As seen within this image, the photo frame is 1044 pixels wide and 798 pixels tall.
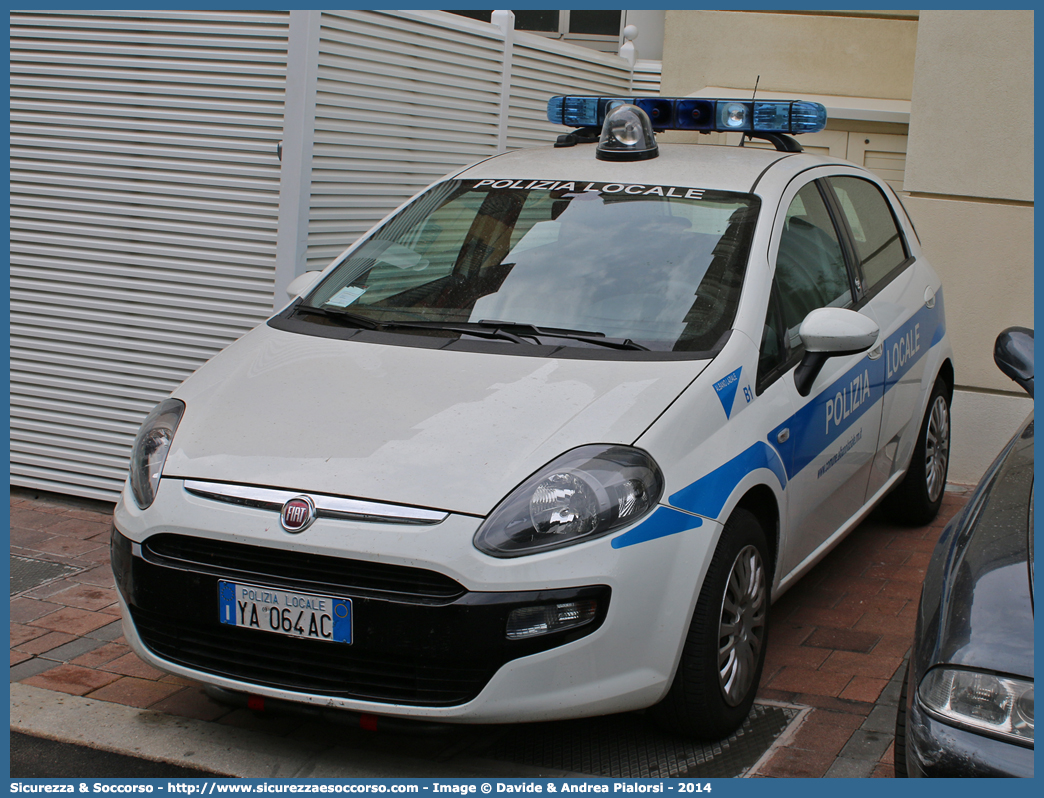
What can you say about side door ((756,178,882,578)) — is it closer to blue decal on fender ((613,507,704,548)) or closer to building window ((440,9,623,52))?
blue decal on fender ((613,507,704,548))

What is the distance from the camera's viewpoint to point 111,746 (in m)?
3.36

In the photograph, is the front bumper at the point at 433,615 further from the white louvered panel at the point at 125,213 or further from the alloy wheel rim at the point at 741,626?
the white louvered panel at the point at 125,213

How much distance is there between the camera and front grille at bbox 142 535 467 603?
2.78 meters

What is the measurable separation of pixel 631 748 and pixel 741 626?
494 millimetres

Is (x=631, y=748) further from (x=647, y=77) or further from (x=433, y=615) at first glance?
(x=647, y=77)

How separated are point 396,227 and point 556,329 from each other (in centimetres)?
106

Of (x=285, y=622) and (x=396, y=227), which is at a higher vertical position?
(x=396, y=227)

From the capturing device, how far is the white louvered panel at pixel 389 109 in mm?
5438

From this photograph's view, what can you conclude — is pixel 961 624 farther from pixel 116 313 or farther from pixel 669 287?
pixel 116 313

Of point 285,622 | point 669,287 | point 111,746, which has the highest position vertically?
point 669,287

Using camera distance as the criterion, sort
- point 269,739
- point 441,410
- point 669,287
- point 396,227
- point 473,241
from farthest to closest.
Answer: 1. point 396,227
2. point 473,241
3. point 669,287
4. point 269,739
5. point 441,410

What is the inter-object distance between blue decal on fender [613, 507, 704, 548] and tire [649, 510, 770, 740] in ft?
0.66

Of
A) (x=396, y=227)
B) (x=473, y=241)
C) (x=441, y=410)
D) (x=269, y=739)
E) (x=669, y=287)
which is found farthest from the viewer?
(x=396, y=227)

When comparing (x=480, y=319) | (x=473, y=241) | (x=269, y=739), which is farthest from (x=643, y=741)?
(x=473, y=241)
